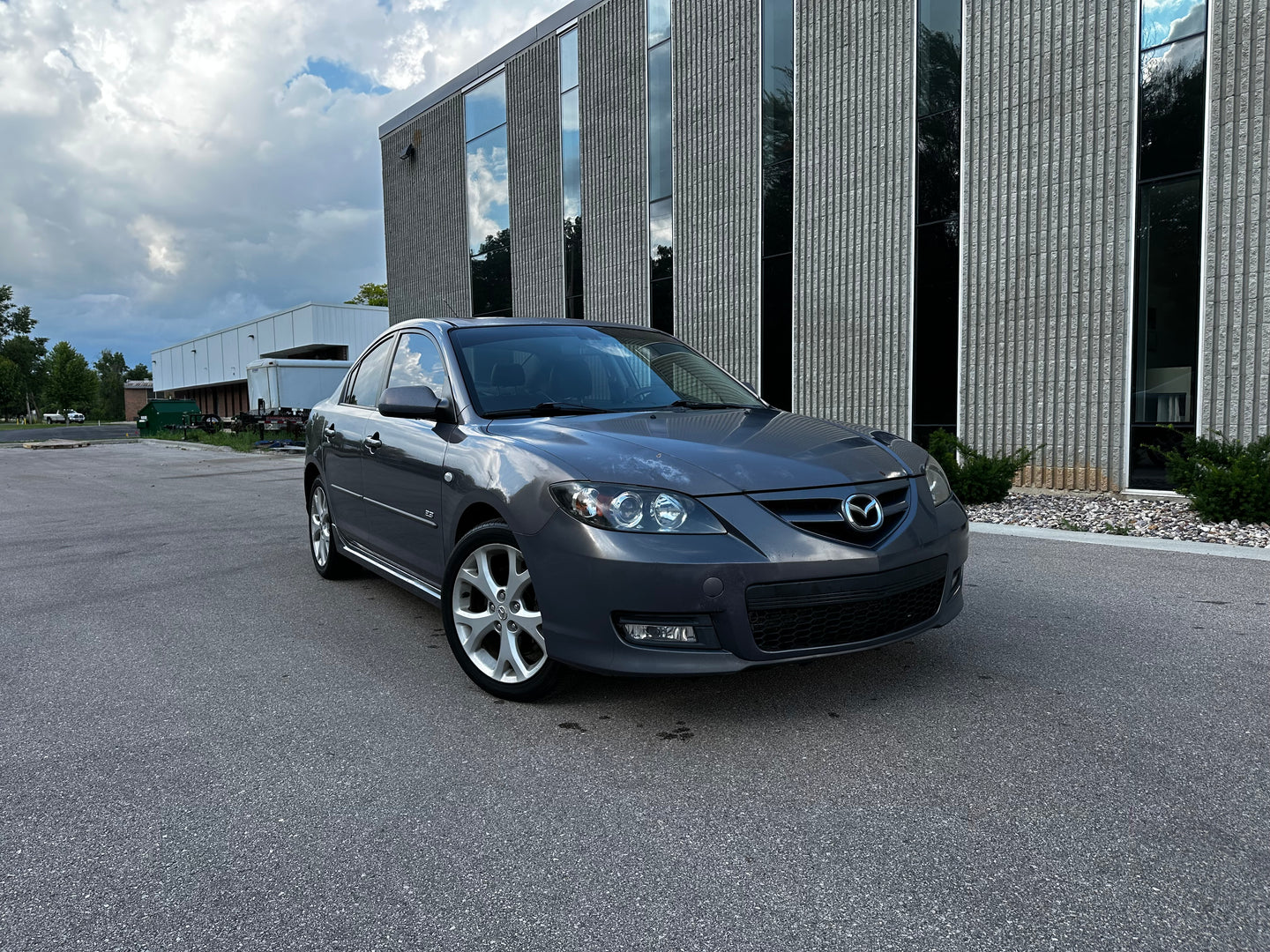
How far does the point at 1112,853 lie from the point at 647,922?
4.08ft

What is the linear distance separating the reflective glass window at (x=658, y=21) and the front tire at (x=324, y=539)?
12.7 meters

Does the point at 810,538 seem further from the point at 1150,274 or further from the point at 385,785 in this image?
the point at 1150,274

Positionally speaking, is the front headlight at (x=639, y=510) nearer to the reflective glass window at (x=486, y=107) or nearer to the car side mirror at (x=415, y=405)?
the car side mirror at (x=415, y=405)

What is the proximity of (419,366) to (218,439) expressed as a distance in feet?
92.6

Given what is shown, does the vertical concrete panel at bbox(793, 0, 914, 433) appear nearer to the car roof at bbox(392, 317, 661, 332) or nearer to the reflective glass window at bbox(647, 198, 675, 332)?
the reflective glass window at bbox(647, 198, 675, 332)

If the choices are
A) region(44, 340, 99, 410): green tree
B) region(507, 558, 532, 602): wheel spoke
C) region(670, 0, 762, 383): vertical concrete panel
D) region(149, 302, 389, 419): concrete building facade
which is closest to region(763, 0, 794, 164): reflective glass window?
region(670, 0, 762, 383): vertical concrete panel

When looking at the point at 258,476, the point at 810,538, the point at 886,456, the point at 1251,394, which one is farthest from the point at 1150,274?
the point at 258,476

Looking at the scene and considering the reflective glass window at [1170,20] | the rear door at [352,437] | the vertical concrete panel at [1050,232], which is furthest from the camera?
the vertical concrete panel at [1050,232]

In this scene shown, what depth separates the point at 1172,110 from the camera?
958cm

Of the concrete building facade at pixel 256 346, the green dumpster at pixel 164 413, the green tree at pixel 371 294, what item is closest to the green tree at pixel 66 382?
the concrete building facade at pixel 256 346

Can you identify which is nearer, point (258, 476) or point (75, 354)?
point (258, 476)

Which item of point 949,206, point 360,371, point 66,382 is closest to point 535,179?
point 949,206

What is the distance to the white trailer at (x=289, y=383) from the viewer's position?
1281 inches

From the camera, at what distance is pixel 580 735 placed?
316 centimetres
